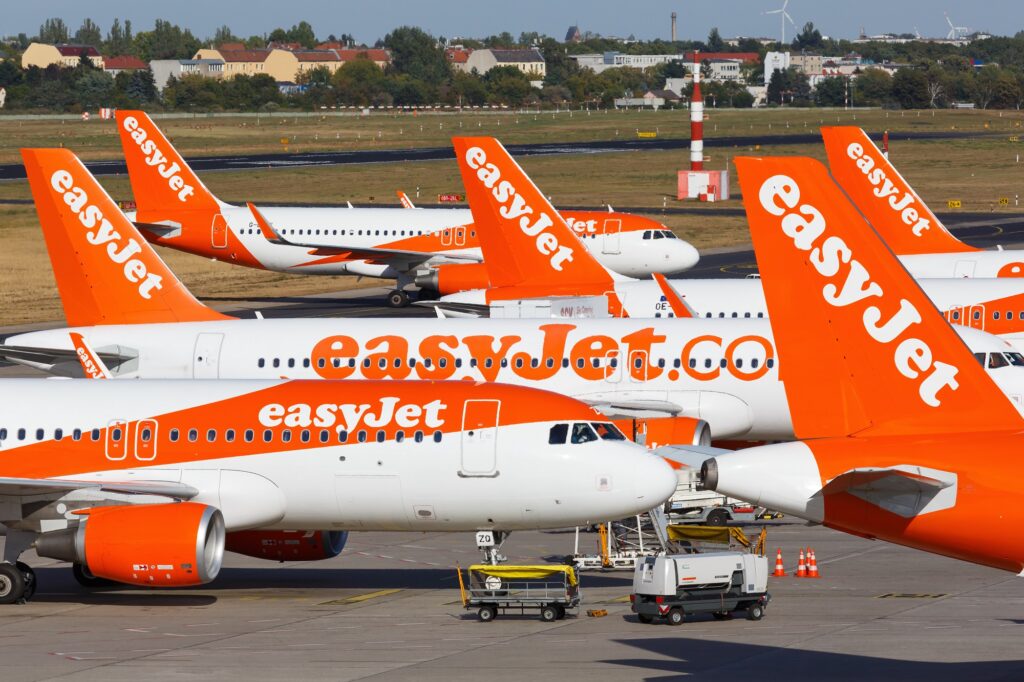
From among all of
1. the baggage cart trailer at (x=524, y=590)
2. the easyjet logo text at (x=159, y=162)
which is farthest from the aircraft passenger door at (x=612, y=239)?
the baggage cart trailer at (x=524, y=590)

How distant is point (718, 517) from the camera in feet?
140

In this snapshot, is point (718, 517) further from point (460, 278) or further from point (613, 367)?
point (460, 278)

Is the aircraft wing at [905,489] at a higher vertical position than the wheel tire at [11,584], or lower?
higher

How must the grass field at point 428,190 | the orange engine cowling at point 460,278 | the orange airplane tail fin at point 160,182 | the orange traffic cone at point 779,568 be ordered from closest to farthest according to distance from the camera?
the orange traffic cone at point 779,568, the orange engine cowling at point 460,278, the orange airplane tail fin at point 160,182, the grass field at point 428,190

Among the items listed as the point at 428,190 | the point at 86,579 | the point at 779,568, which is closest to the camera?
Result: the point at 86,579

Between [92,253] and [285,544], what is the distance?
14429 millimetres

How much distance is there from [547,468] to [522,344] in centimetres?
1359

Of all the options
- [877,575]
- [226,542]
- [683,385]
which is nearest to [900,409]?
[877,575]

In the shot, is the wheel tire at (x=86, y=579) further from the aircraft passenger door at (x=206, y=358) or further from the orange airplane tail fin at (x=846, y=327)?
the orange airplane tail fin at (x=846, y=327)

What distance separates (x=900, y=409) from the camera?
21.8 metres

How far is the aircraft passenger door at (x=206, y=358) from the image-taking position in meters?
46.3

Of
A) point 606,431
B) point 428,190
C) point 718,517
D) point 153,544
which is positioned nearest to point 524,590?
point 606,431

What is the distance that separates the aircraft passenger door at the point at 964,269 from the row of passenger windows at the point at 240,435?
34.1 meters

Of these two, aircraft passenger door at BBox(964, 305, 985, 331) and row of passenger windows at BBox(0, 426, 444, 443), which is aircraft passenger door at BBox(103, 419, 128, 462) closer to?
row of passenger windows at BBox(0, 426, 444, 443)
